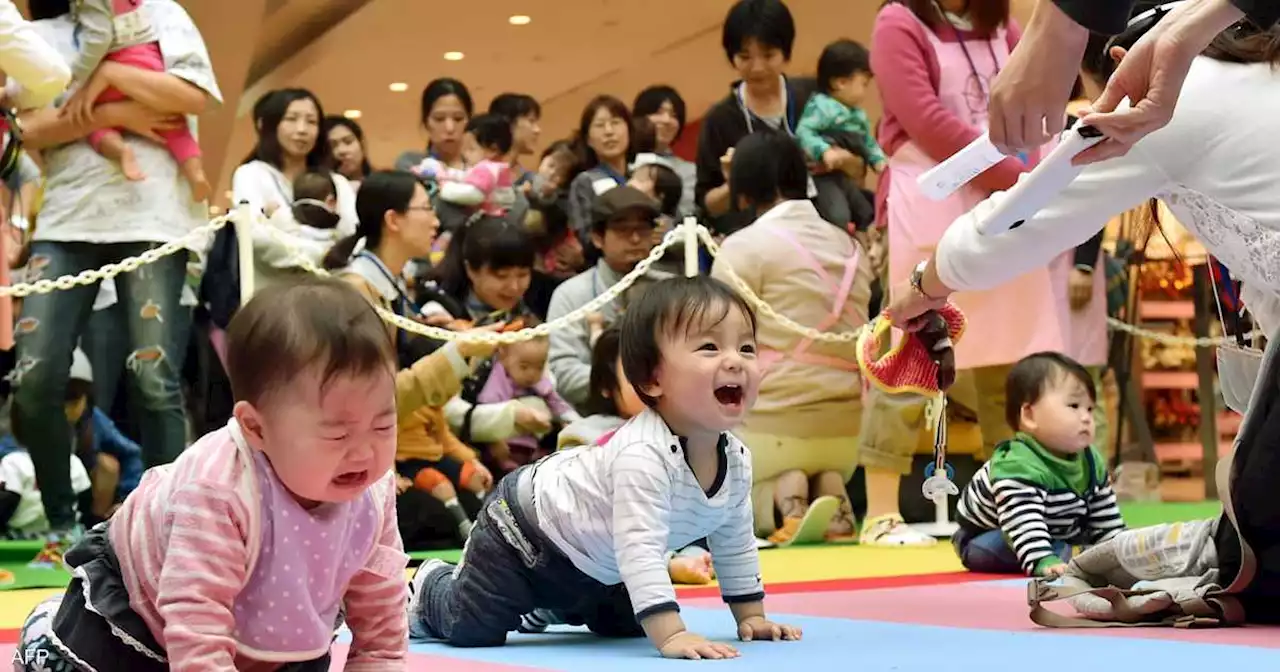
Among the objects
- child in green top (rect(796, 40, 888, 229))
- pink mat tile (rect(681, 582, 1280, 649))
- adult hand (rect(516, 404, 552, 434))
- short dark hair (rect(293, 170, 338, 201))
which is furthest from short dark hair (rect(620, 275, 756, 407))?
child in green top (rect(796, 40, 888, 229))

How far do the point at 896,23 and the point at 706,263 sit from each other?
137cm

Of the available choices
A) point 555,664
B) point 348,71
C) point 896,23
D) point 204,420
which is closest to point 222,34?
point 348,71

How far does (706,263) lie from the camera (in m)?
5.82

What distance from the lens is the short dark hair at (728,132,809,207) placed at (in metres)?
5.24

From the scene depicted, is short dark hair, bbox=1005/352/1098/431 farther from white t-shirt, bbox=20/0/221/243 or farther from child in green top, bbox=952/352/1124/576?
white t-shirt, bbox=20/0/221/243

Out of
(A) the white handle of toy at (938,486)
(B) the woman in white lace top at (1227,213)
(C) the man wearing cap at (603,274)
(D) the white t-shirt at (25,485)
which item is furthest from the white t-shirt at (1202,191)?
(D) the white t-shirt at (25,485)

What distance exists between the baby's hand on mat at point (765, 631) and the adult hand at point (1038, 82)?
1.02 m

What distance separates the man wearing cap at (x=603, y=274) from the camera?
5.66 m

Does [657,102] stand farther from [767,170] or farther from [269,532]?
[269,532]

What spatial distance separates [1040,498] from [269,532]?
2.54 m

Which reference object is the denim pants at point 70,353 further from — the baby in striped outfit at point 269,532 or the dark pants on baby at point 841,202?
the baby in striped outfit at point 269,532

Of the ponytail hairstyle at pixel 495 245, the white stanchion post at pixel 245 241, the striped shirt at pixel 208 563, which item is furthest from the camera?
the ponytail hairstyle at pixel 495 245

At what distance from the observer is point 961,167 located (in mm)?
2178

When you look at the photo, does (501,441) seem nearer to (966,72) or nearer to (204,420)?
(204,420)
